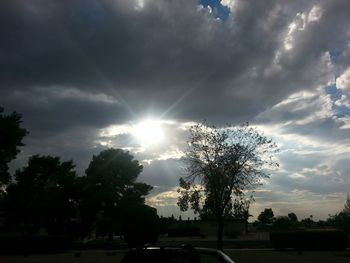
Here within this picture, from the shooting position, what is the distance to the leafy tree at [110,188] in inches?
2702

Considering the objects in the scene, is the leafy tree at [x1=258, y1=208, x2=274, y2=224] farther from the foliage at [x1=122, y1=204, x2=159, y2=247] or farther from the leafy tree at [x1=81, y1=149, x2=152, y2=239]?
the foliage at [x1=122, y1=204, x2=159, y2=247]

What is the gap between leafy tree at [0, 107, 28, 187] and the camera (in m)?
45.3

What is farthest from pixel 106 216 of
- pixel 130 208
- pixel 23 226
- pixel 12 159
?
pixel 12 159

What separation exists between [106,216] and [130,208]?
18.7 meters

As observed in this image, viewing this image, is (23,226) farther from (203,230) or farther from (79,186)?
(203,230)

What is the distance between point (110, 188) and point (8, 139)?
27.6 m

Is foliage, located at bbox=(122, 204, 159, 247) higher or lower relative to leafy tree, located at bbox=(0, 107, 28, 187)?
lower

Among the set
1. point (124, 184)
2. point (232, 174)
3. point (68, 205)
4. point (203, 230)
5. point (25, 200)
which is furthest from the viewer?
point (203, 230)

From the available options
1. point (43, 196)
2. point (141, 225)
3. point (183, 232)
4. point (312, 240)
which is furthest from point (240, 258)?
point (183, 232)

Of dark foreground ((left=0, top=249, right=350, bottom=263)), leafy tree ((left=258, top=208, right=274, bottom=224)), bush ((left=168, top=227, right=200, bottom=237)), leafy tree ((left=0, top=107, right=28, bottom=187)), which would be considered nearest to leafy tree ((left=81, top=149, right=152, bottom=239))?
bush ((left=168, top=227, right=200, bottom=237))

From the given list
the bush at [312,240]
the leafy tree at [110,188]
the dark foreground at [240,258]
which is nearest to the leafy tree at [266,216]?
the leafy tree at [110,188]

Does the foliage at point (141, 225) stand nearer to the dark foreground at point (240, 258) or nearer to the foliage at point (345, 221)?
the dark foreground at point (240, 258)

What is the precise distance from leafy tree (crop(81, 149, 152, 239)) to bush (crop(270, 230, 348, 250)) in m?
22.7

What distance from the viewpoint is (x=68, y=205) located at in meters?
67.8
